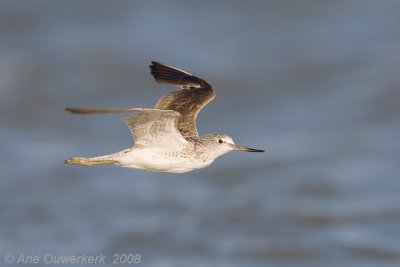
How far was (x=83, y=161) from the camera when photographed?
40.6 ft

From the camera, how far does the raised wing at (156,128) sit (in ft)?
38.2

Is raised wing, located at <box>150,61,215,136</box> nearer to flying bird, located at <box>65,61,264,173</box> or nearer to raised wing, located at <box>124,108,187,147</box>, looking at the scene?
flying bird, located at <box>65,61,264,173</box>

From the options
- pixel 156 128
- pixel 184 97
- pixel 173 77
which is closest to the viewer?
pixel 156 128

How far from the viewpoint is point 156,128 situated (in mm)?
11859

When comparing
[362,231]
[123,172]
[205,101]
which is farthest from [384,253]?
[205,101]

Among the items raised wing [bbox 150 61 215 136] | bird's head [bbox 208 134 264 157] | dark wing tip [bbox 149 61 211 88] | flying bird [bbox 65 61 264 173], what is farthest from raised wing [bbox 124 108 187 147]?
dark wing tip [bbox 149 61 211 88]

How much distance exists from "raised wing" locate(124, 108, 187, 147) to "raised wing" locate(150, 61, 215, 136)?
1.89 ft

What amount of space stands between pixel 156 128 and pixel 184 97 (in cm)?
125

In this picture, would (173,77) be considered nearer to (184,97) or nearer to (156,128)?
(184,97)

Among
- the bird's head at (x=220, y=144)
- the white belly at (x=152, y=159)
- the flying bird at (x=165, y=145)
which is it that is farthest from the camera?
the bird's head at (x=220, y=144)

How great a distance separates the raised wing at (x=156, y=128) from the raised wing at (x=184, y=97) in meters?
0.57

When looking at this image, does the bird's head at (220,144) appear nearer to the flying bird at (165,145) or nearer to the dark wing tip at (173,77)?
the flying bird at (165,145)

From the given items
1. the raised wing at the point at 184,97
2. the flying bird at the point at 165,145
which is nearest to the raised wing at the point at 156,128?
the flying bird at the point at 165,145

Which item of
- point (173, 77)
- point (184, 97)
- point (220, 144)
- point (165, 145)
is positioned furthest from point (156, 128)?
point (173, 77)
